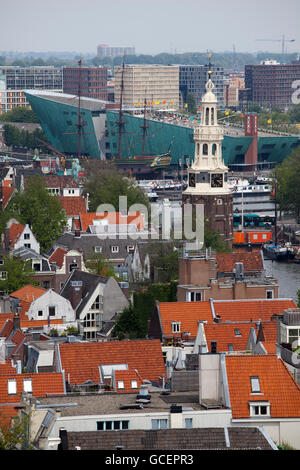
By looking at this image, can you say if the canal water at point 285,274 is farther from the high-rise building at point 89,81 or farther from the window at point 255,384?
the high-rise building at point 89,81

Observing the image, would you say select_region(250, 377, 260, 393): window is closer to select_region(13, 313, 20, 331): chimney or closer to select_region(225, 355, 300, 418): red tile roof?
select_region(225, 355, 300, 418): red tile roof

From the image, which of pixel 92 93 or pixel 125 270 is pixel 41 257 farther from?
pixel 92 93

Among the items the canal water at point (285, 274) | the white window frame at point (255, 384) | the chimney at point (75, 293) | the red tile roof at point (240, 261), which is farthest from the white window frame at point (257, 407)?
the canal water at point (285, 274)

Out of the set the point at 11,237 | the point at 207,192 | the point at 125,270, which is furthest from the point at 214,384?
the point at 207,192

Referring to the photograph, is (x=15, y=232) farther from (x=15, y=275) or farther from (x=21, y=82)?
(x=21, y=82)

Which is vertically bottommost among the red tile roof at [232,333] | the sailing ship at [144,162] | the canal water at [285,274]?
the sailing ship at [144,162]

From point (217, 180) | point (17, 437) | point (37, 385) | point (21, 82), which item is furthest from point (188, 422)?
point (21, 82)
